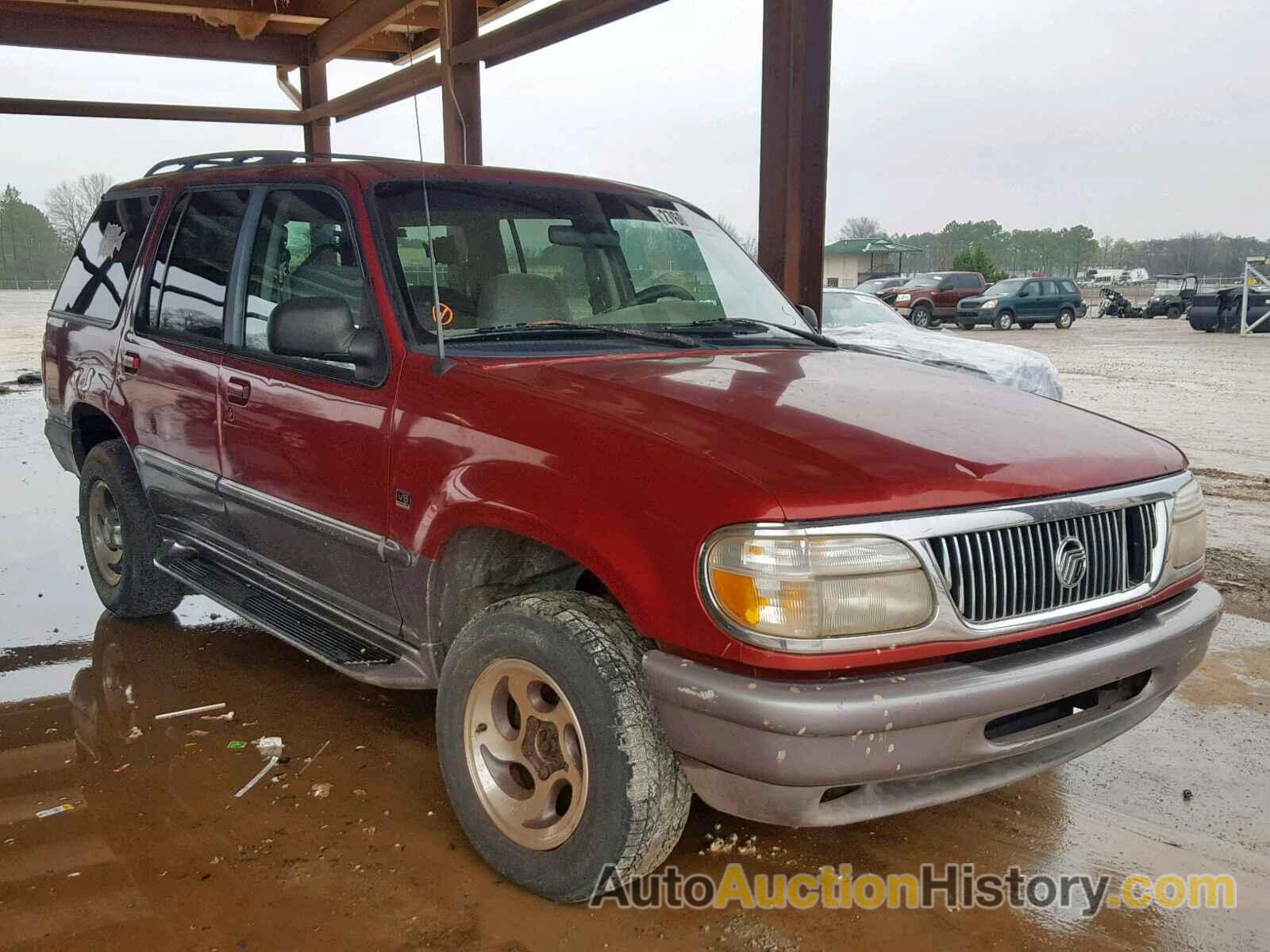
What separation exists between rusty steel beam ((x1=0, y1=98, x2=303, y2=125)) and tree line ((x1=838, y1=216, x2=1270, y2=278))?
3762 cm

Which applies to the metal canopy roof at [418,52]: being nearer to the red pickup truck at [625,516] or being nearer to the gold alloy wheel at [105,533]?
the red pickup truck at [625,516]

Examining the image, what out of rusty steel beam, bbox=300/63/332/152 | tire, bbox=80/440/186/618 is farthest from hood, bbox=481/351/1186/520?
rusty steel beam, bbox=300/63/332/152

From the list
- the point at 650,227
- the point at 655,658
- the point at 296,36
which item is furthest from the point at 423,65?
the point at 655,658

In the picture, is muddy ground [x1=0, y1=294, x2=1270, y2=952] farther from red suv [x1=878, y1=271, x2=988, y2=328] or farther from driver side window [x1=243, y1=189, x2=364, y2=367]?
red suv [x1=878, y1=271, x2=988, y2=328]

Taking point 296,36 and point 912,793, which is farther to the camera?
point 296,36

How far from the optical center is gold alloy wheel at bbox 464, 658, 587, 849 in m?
2.44

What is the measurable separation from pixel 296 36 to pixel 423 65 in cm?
319

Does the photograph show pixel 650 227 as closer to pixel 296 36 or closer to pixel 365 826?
pixel 365 826

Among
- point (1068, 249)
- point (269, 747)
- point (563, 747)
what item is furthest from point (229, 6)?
point (1068, 249)

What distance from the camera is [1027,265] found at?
77.0 m

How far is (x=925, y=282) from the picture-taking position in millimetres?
31078

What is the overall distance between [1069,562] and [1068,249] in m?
90.0

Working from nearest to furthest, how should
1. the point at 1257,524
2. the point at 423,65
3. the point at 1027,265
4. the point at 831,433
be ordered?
the point at 831,433 → the point at 1257,524 → the point at 423,65 → the point at 1027,265

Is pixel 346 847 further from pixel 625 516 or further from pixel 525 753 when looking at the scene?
pixel 625 516
